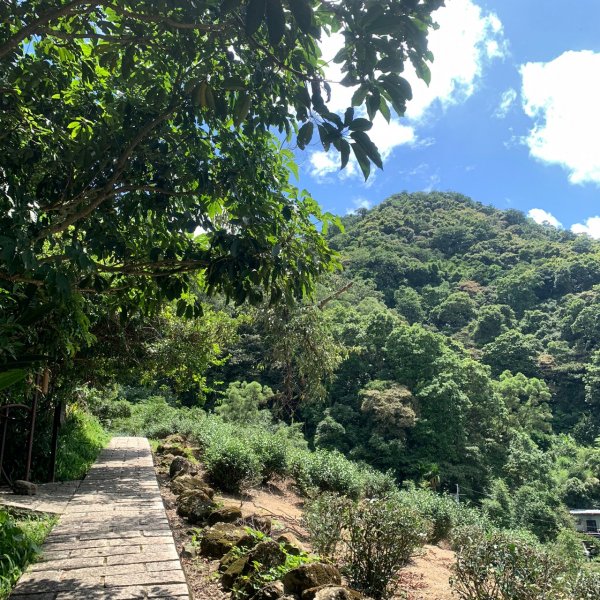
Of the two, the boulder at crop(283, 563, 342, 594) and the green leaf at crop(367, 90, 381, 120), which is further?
the boulder at crop(283, 563, 342, 594)

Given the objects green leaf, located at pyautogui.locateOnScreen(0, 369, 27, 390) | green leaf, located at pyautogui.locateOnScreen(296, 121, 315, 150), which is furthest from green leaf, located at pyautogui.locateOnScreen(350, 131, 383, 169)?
green leaf, located at pyautogui.locateOnScreen(0, 369, 27, 390)

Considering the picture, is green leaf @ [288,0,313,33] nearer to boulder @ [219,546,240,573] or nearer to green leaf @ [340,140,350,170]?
green leaf @ [340,140,350,170]


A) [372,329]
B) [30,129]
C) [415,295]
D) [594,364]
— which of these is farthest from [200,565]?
[415,295]

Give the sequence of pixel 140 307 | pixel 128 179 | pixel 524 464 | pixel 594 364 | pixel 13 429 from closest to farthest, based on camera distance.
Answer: pixel 128 179
pixel 140 307
pixel 13 429
pixel 524 464
pixel 594 364

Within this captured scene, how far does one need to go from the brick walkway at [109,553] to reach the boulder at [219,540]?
12.9 inches

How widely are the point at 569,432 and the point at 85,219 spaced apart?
142 ft

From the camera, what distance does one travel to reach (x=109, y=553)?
3.46 m

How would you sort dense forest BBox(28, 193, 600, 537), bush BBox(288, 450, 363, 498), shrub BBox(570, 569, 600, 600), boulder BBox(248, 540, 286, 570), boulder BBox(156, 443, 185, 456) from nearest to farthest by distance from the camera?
1. boulder BBox(248, 540, 286, 570)
2. shrub BBox(570, 569, 600, 600)
3. dense forest BBox(28, 193, 600, 537)
4. boulder BBox(156, 443, 185, 456)
5. bush BBox(288, 450, 363, 498)

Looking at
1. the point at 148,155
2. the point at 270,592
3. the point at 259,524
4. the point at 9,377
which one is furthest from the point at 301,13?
the point at 259,524

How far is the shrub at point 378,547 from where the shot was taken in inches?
175

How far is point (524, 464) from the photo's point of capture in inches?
998

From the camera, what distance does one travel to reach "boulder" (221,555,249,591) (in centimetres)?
338

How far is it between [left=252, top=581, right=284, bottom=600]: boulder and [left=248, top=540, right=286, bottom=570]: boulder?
322mm

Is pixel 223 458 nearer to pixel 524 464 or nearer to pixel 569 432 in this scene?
pixel 524 464
